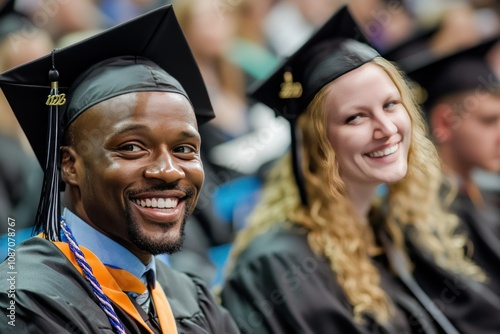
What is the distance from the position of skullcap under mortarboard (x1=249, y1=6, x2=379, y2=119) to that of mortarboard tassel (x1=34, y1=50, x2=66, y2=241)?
2.48 feet

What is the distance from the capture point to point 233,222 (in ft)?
14.5

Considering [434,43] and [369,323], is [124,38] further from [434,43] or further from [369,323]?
[434,43]

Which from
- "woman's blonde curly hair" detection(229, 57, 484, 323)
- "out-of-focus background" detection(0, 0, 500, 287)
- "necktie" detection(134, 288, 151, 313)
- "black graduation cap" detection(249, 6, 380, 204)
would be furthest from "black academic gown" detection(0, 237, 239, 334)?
"out-of-focus background" detection(0, 0, 500, 287)

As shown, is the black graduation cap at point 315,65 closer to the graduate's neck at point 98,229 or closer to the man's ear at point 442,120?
the graduate's neck at point 98,229

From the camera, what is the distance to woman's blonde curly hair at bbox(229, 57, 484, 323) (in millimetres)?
2884

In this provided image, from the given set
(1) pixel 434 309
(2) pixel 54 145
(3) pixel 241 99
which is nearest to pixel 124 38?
(2) pixel 54 145

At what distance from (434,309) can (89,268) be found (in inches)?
68.1

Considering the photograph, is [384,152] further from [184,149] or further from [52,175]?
[52,175]

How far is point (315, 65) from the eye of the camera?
2.64 metres

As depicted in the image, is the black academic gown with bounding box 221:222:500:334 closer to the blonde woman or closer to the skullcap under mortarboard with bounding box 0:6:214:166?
the blonde woman

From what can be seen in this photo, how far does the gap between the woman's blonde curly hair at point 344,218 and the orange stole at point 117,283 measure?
23.6 inches

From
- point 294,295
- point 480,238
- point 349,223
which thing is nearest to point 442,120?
point 480,238

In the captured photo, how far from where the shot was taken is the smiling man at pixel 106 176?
212cm

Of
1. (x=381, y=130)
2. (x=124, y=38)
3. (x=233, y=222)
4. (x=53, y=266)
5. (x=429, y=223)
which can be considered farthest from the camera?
(x=233, y=222)
